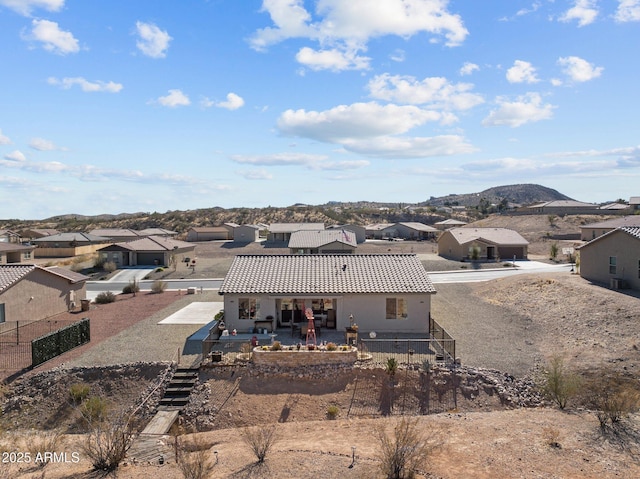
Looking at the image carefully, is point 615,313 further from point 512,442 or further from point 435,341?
point 512,442

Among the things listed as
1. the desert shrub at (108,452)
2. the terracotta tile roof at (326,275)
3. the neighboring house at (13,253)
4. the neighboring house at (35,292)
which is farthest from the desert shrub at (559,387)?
the neighboring house at (13,253)

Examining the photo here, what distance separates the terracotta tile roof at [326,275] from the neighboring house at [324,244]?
2185 cm

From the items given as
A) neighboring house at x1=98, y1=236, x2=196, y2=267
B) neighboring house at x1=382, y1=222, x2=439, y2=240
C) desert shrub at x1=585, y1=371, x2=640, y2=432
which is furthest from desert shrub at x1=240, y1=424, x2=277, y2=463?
neighboring house at x1=382, y1=222, x2=439, y2=240

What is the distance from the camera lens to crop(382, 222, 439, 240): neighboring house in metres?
89.0

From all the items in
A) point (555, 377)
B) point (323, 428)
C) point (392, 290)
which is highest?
point (392, 290)

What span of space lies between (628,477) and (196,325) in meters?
21.5

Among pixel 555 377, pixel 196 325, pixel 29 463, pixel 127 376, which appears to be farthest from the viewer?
pixel 196 325

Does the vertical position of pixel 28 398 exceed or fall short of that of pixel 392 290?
it falls short

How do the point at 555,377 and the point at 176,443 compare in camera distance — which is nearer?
the point at 176,443

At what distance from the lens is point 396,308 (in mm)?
24719

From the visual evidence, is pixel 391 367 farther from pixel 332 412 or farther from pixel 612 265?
pixel 612 265

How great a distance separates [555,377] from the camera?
1688cm

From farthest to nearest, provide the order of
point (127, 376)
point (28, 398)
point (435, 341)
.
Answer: point (435, 341) < point (127, 376) < point (28, 398)

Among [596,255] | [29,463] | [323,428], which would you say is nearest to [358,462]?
[323,428]
